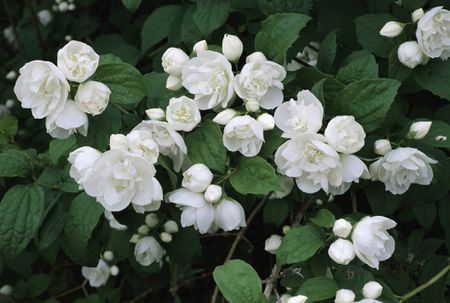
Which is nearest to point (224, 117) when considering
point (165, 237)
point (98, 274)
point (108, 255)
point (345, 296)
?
point (345, 296)

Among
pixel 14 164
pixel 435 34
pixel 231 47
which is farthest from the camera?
pixel 14 164

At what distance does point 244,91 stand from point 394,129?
0.61 m

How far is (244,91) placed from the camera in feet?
5.25

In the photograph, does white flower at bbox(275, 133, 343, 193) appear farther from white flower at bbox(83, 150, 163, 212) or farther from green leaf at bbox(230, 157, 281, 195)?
white flower at bbox(83, 150, 163, 212)

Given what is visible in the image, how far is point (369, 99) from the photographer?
1570 millimetres

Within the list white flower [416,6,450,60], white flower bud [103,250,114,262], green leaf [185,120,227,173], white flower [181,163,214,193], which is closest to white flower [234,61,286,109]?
green leaf [185,120,227,173]

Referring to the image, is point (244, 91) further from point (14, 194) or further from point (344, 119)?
point (14, 194)

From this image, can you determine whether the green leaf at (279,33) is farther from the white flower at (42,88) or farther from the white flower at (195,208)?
the white flower at (42,88)

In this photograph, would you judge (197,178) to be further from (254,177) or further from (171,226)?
(171,226)

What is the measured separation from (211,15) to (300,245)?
30.2 inches

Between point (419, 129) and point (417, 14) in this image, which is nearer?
point (419, 129)

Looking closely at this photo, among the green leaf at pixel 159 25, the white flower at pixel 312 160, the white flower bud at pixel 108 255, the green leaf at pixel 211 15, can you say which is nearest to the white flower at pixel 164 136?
the white flower at pixel 312 160

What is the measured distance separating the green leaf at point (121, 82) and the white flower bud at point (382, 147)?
→ 66 centimetres

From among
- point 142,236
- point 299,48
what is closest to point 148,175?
point 142,236
